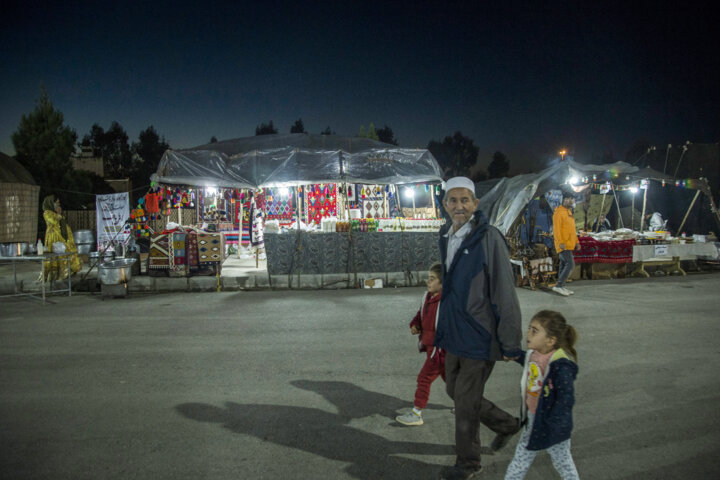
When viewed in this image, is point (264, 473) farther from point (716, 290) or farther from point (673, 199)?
point (673, 199)

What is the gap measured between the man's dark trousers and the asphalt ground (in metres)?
0.26

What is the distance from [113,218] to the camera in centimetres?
1705

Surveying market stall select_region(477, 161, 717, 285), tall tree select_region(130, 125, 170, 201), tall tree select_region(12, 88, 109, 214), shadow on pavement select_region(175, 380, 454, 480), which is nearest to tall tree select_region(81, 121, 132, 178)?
tall tree select_region(130, 125, 170, 201)

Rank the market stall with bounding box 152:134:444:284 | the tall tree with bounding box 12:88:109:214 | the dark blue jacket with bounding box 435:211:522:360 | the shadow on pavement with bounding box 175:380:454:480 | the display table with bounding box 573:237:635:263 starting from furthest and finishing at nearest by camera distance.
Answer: the tall tree with bounding box 12:88:109:214
the display table with bounding box 573:237:635:263
the market stall with bounding box 152:134:444:284
the shadow on pavement with bounding box 175:380:454:480
the dark blue jacket with bounding box 435:211:522:360

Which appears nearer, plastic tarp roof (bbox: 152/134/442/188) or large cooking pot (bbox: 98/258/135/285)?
large cooking pot (bbox: 98/258/135/285)

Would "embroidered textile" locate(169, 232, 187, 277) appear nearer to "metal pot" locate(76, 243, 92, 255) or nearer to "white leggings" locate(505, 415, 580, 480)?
"metal pot" locate(76, 243, 92, 255)

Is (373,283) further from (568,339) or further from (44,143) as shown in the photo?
(44,143)

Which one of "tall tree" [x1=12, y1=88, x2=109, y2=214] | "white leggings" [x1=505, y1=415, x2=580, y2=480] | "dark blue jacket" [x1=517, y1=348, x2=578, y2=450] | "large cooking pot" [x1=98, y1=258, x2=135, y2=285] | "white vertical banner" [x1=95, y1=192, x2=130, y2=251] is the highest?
"tall tree" [x1=12, y1=88, x2=109, y2=214]

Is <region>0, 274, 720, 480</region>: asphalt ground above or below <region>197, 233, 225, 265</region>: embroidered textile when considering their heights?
below

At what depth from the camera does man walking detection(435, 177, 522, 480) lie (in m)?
2.68

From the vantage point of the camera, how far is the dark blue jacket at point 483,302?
2.66 metres

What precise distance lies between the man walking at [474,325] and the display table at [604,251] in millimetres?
10373

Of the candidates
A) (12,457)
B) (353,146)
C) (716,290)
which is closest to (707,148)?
(716,290)

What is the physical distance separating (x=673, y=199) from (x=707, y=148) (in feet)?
11.1
